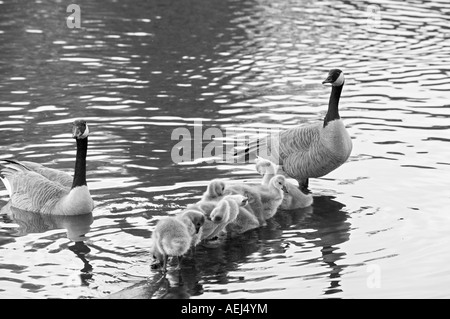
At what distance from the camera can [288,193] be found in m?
10.7

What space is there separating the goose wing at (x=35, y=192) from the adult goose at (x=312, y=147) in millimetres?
2725

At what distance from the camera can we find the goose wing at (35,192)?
422 inches

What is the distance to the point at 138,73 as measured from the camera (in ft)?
55.9

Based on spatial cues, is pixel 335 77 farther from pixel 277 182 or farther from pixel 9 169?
pixel 9 169

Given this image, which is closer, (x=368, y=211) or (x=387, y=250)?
(x=387, y=250)

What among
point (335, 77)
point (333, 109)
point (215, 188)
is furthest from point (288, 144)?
point (215, 188)

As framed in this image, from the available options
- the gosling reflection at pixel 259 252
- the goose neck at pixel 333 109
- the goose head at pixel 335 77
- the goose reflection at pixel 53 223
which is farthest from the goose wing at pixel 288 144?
the goose reflection at pixel 53 223

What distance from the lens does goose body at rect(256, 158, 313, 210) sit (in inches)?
423

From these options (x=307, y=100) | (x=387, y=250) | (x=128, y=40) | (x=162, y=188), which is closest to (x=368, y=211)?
(x=387, y=250)

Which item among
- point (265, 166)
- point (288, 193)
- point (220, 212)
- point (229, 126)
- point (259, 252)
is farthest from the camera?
point (229, 126)

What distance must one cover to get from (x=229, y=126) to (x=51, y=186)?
388cm

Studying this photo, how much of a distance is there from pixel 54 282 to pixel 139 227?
5.45 ft

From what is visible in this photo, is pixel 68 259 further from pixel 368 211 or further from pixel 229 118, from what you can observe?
pixel 229 118

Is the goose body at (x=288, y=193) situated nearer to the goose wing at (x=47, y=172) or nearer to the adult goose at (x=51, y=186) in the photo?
the adult goose at (x=51, y=186)
